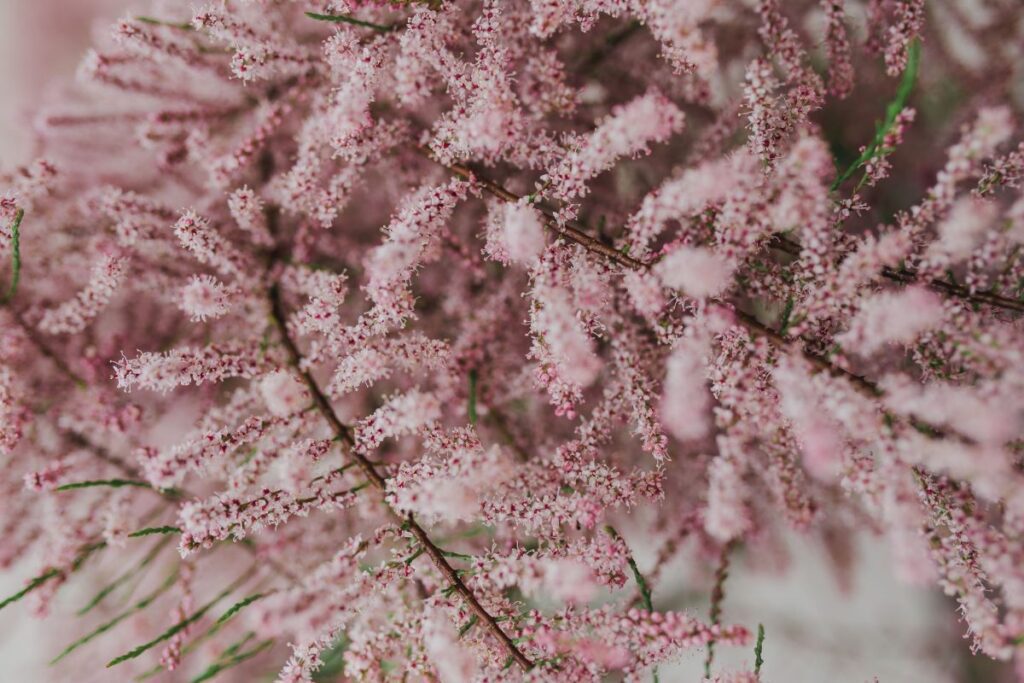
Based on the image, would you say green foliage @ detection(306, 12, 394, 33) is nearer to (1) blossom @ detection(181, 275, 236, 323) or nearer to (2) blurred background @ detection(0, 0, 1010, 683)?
(1) blossom @ detection(181, 275, 236, 323)

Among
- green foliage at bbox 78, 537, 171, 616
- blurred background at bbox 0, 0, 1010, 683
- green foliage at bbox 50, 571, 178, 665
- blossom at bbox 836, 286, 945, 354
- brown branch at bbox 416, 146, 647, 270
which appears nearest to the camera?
blossom at bbox 836, 286, 945, 354

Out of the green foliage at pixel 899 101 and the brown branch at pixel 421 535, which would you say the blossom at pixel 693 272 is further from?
the brown branch at pixel 421 535

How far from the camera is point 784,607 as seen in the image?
178 cm

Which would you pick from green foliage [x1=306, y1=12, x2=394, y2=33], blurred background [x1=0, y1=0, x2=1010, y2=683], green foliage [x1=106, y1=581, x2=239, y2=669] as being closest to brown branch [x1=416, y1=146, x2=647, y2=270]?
green foliage [x1=306, y1=12, x2=394, y2=33]

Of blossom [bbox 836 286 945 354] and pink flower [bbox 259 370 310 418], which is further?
pink flower [bbox 259 370 310 418]

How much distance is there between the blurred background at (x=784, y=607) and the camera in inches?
63.4

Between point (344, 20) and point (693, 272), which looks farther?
point (344, 20)

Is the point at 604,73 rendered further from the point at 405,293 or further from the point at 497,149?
the point at 405,293

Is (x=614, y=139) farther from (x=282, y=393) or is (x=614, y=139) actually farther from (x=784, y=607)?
(x=784, y=607)

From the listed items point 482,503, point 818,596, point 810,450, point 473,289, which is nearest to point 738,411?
point 810,450

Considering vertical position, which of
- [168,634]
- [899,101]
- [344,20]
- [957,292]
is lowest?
[168,634]

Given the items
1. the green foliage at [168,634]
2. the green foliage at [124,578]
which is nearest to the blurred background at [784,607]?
the green foliage at [124,578]

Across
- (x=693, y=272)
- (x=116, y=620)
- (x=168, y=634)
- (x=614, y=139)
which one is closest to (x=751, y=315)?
(x=693, y=272)

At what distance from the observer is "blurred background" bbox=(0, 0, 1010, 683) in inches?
63.4
